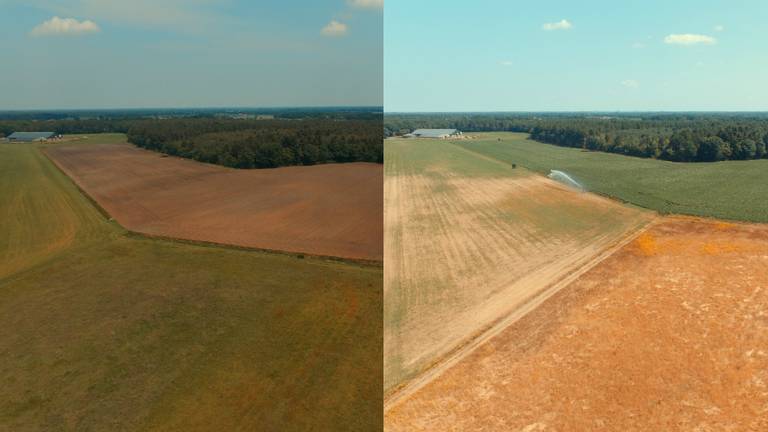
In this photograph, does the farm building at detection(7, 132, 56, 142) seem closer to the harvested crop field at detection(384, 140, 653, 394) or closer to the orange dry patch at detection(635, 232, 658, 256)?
the harvested crop field at detection(384, 140, 653, 394)

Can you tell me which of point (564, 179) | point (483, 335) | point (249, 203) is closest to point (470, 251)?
point (483, 335)

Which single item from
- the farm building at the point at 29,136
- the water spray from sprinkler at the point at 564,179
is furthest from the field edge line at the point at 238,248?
the farm building at the point at 29,136

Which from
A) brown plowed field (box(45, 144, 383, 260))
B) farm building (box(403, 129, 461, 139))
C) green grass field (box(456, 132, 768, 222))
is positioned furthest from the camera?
farm building (box(403, 129, 461, 139))

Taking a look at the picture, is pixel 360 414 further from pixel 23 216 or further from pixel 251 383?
pixel 23 216

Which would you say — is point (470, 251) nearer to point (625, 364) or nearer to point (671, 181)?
point (625, 364)

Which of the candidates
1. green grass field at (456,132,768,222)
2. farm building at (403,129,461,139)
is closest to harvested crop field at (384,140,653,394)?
green grass field at (456,132,768,222)

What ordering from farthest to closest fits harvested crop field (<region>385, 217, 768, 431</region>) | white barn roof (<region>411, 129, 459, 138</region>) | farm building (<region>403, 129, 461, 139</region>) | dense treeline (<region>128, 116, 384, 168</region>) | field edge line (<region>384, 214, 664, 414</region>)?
white barn roof (<region>411, 129, 459, 138</region>)
farm building (<region>403, 129, 461, 139</region>)
dense treeline (<region>128, 116, 384, 168</region>)
field edge line (<region>384, 214, 664, 414</region>)
harvested crop field (<region>385, 217, 768, 431</region>)

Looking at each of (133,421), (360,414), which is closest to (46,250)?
(133,421)
